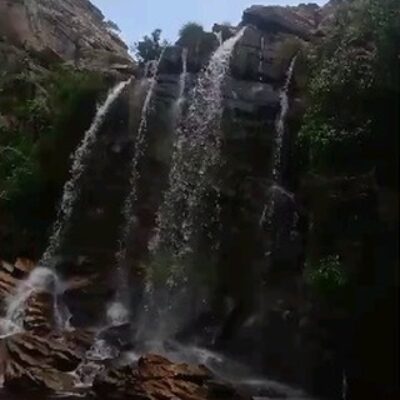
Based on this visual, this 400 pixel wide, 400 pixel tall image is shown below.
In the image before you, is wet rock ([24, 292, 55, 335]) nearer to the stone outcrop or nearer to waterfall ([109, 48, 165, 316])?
the stone outcrop

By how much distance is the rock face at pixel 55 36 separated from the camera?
21.5 metres

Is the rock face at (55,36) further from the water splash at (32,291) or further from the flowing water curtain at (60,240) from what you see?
the water splash at (32,291)

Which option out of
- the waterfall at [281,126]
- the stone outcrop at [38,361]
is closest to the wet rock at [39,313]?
the stone outcrop at [38,361]

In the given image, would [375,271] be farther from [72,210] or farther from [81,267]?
[72,210]

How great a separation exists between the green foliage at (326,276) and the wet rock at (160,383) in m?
1.91

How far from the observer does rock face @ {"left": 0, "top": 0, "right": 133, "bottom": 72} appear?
848 inches

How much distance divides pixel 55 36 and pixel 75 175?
7281mm

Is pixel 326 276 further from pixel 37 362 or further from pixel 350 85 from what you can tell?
pixel 37 362

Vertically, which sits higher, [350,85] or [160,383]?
[350,85]

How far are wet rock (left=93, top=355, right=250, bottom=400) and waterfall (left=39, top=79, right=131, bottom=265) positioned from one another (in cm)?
610

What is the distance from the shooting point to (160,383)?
10.7m

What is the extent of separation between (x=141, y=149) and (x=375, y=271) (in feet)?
32.6

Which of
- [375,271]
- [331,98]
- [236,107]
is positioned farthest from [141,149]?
[375,271]

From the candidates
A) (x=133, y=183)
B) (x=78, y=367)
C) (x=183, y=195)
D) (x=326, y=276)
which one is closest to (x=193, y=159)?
(x=183, y=195)
